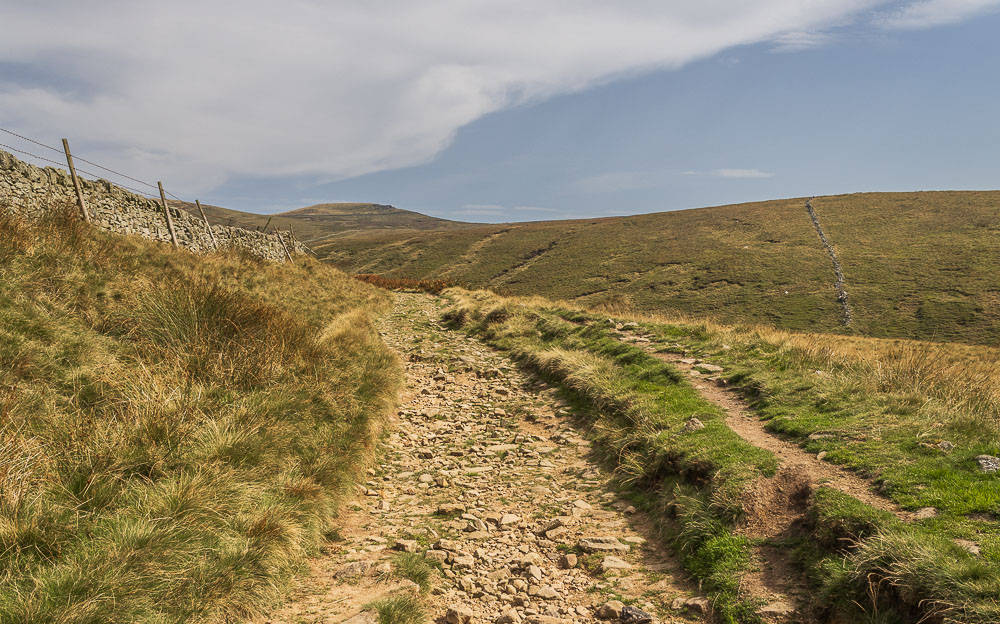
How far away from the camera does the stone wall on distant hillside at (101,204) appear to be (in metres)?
13.3

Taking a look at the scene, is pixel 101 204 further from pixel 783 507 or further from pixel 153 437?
pixel 783 507

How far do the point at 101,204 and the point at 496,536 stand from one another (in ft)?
61.3

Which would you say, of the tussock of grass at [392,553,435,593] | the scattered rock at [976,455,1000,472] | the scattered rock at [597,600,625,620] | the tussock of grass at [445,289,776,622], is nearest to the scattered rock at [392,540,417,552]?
the tussock of grass at [392,553,435,593]

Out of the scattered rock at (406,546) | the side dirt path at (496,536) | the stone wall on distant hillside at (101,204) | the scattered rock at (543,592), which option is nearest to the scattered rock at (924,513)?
the side dirt path at (496,536)

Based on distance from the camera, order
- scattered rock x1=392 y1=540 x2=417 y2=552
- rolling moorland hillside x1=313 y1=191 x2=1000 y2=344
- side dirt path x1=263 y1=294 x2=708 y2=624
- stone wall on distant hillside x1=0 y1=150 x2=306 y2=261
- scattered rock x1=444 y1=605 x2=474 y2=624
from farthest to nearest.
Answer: rolling moorland hillside x1=313 y1=191 x2=1000 y2=344, stone wall on distant hillside x1=0 y1=150 x2=306 y2=261, scattered rock x1=392 y1=540 x2=417 y2=552, side dirt path x1=263 y1=294 x2=708 y2=624, scattered rock x1=444 y1=605 x2=474 y2=624

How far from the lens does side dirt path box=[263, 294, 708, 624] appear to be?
439 cm

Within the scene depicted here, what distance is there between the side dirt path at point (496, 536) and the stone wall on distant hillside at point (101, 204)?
31.8ft

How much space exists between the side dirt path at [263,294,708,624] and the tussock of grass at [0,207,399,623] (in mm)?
502

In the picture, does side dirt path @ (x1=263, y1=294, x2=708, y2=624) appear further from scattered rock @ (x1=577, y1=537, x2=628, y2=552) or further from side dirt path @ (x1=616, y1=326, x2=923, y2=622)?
side dirt path @ (x1=616, y1=326, x2=923, y2=622)

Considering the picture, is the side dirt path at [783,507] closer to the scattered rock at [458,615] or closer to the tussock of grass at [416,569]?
the scattered rock at [458,615]

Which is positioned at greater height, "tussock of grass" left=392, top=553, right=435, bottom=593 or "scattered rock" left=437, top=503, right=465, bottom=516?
"tussock of grass" left=392, top=553, right=435, bottom=593

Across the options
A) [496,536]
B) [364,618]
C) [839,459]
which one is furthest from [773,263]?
[364,618]

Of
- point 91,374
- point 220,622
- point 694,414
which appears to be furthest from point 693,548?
point 91,374

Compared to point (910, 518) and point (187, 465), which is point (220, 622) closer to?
point (187, 465)
